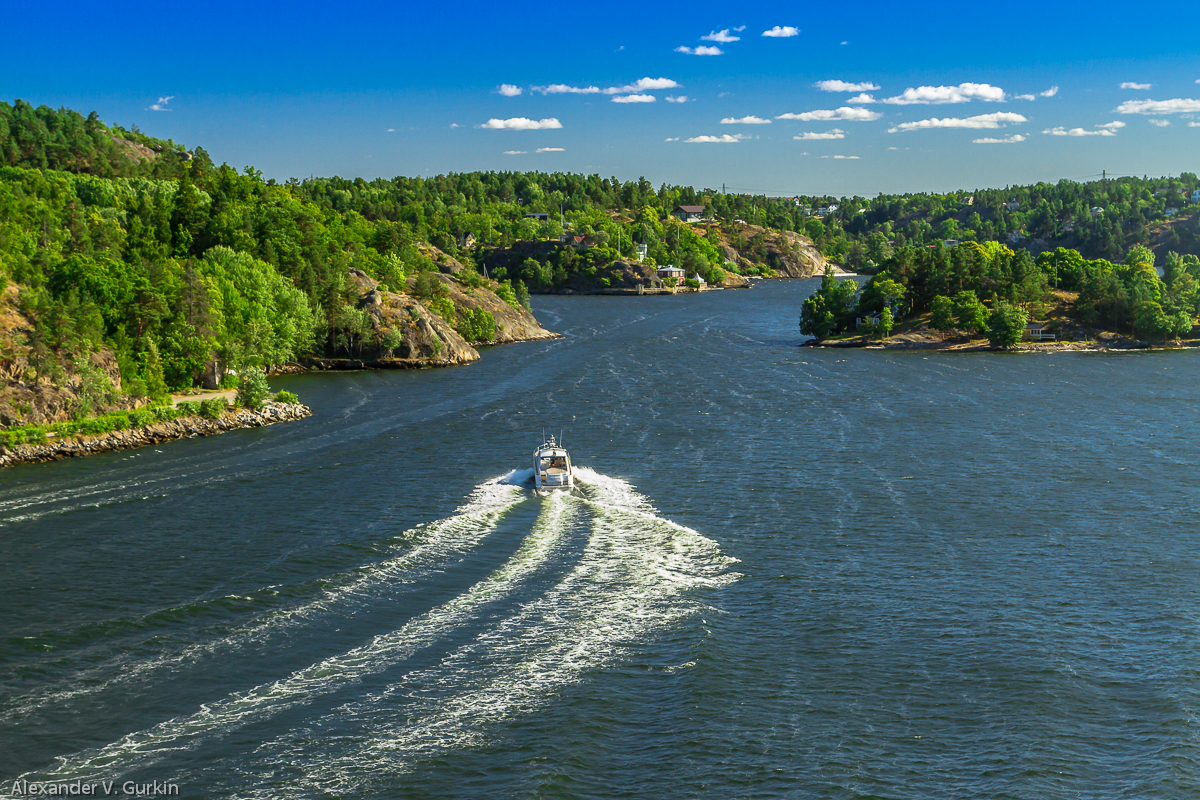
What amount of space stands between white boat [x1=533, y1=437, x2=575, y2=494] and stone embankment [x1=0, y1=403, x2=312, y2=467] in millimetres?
32055

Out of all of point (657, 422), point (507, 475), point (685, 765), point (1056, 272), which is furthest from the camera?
point (1056, 272)

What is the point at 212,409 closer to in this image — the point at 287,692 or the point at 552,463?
the point at 552,463

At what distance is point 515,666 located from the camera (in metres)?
32.6

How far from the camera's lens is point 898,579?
4203 centimetres

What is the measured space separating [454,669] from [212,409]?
175ft

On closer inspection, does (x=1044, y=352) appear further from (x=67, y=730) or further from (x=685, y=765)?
(x=67, y=730)

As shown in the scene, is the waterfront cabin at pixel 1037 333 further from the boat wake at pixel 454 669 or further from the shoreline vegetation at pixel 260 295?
the boat wake at pixel 454 669

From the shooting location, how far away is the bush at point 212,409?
7750 centimetres

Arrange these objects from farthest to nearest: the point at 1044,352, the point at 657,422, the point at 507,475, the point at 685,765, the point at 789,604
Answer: the point at 1044,352 → the point at 657,422 → the point at 507,475 → the point at 789,604 → the point at 685,765

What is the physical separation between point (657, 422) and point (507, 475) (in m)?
23.2

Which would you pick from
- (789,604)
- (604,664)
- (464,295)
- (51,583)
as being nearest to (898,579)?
(789,604)

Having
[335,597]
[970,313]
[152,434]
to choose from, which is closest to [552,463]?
[335,597]

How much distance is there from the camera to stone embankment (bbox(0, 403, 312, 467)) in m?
65.3

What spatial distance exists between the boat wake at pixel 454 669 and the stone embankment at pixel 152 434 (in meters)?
35.1
